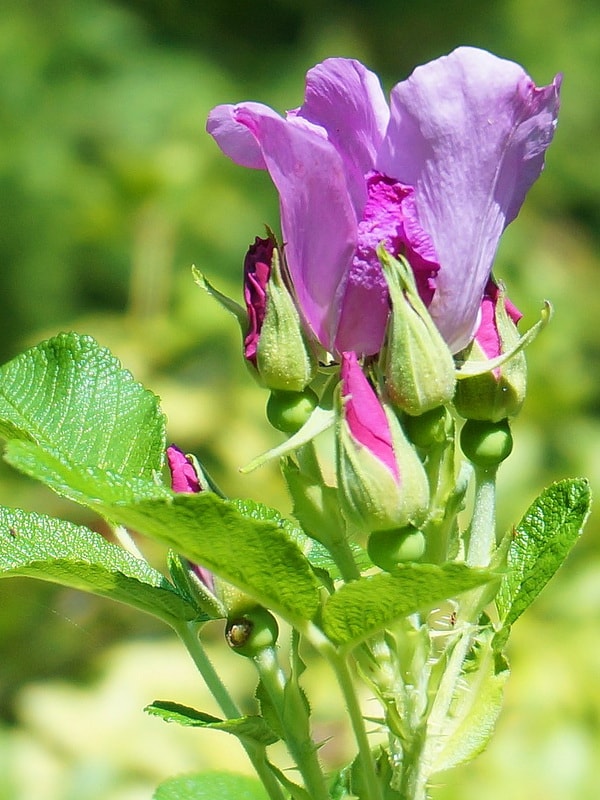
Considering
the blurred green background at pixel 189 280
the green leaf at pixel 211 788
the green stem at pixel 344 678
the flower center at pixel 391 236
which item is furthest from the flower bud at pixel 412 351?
the blurred green background at pixel 189 280

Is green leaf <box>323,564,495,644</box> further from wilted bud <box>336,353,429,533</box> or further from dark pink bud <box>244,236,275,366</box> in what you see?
dark pink bud <box>244,236,275,366</box>

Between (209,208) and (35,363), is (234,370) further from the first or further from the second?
(35,363)

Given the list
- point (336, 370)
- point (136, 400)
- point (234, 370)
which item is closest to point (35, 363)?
point (136, 400)

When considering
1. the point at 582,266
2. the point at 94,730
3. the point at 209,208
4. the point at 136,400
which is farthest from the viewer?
the point at 582,266

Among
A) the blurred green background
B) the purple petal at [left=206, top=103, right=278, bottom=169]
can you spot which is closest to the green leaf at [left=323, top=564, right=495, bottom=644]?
the purple petal at [left=206, top=103, right=278, bottom=169]

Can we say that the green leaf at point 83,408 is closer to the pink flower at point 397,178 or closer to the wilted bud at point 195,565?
the wilted bud at point 195,565

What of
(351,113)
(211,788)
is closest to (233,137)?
(351,113)

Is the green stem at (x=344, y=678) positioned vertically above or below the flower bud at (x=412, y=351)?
below
